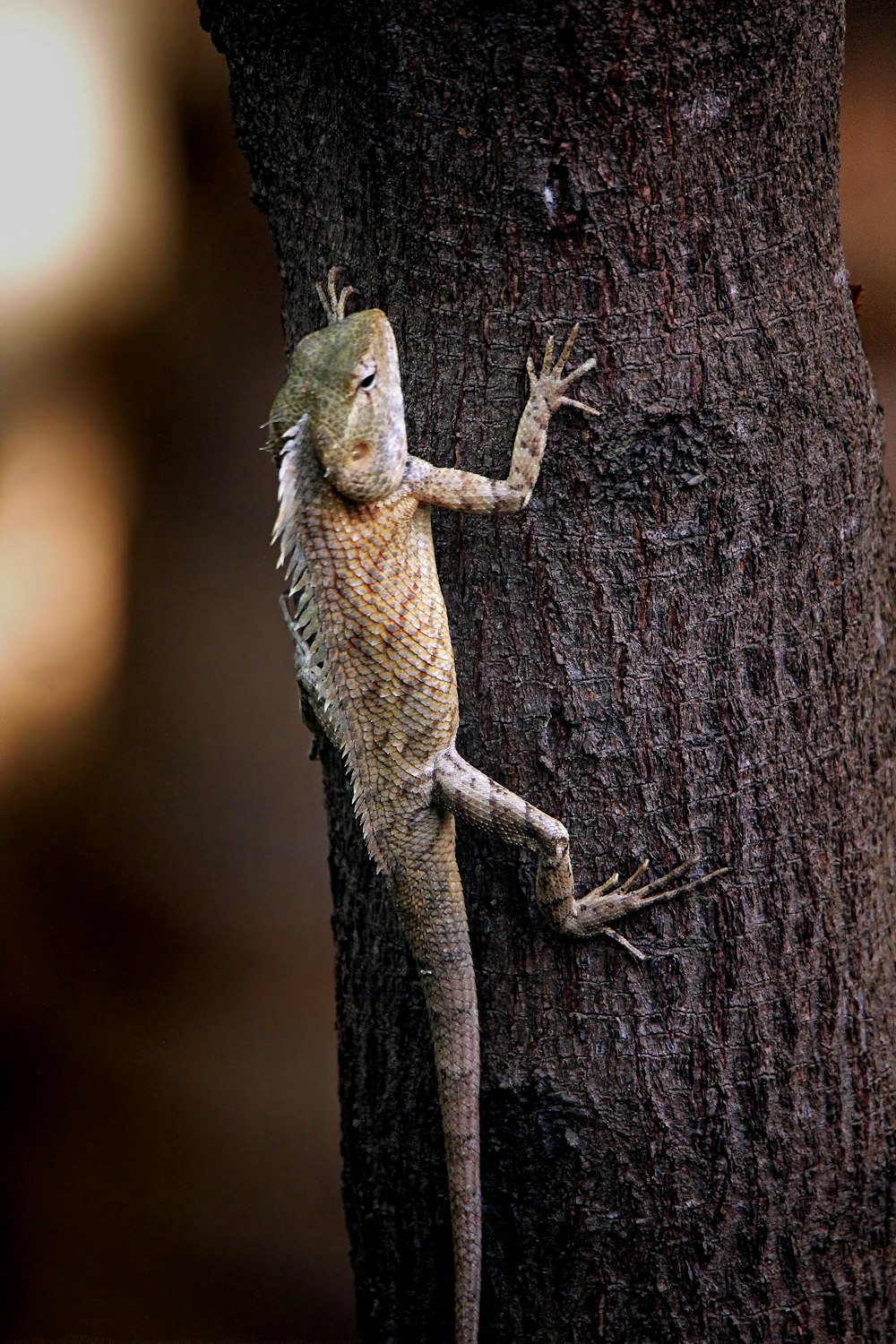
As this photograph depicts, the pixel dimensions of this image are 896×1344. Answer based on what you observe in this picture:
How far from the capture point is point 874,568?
2289 mm

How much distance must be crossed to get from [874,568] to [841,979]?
2.83ft

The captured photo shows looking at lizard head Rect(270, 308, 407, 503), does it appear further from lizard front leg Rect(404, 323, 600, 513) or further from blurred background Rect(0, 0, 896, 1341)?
blurred background Rect(0, 0, 896, 1341)

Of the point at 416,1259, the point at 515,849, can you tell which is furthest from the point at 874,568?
the point at 416,1259

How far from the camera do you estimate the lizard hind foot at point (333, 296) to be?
7.03 feet

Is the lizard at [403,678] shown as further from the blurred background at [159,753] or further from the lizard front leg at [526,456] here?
the blurred background at [159,753]

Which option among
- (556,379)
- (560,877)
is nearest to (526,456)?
(556,379)

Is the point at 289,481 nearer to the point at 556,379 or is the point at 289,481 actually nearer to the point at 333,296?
the point at 333,296

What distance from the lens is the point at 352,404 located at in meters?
2.13

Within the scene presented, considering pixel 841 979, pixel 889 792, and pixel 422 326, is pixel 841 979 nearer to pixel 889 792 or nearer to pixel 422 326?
pixel 889 792

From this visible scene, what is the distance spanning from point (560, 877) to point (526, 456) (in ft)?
2.66

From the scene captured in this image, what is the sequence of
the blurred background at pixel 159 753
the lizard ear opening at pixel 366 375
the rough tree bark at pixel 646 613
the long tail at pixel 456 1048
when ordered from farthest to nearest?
1. the blurred background at pixel 159 753
2. the long tail at pixel 456 1048
3. the lizard ear opening at pixel 366 375
4. the rough tree bark at pixel 646 613

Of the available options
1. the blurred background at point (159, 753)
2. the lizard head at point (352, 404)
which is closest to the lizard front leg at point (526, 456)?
the lizard head at point (352, 404)

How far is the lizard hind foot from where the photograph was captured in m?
2.14

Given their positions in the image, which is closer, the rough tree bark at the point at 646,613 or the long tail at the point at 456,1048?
the rough tree bark at the point at 646,613
